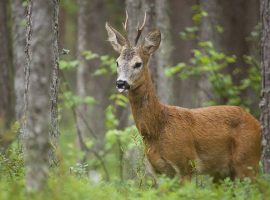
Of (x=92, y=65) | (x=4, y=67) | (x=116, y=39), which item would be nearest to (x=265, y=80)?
(x=116, y=39)

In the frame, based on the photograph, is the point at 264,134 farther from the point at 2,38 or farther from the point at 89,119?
the point at 89,119

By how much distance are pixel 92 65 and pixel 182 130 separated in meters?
11.3

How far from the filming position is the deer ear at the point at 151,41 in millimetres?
9891

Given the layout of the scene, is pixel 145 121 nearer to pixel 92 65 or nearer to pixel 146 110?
pixel 146 110

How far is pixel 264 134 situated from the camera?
9.02 metres

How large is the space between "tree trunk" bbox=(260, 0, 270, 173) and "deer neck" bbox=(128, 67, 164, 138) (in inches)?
54.8

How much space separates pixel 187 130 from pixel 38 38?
3.94 m

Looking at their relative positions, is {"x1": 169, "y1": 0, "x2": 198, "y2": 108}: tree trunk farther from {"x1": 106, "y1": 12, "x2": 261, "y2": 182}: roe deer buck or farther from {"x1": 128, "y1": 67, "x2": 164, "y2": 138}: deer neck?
{"x1": 128, "y1": 67, "x2": 164, "y2": 138}: deer neck

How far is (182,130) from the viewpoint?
9492mm

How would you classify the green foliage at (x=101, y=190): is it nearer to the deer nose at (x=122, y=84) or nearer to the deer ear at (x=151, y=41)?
the deer nose at (x=122, y=84)

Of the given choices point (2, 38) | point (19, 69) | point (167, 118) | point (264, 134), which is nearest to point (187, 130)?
point (167, 118)

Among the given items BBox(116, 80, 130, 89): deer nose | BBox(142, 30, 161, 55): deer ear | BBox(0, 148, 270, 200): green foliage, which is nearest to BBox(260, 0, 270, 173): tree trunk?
BBox(0, 148, 270, 200): green foliage

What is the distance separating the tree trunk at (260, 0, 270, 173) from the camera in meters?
8.79

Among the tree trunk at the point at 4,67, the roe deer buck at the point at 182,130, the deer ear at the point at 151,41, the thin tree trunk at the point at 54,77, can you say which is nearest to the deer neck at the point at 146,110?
the roe deer buck at the point at 182,130
